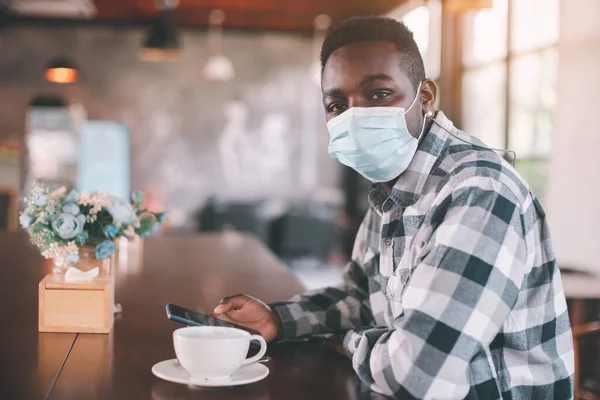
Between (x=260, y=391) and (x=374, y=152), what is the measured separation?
1.73 ft

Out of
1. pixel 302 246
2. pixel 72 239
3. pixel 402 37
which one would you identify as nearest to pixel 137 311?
pixel 72 239

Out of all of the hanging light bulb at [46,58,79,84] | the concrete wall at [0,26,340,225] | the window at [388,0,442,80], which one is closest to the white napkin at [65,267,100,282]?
the window at [388,0,442,80]

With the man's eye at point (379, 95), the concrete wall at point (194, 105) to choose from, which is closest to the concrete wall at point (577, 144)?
the man's eye at point (379, 95)

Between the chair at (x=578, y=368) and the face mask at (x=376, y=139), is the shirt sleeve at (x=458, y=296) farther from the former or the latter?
the chair at (x=578, y=368)

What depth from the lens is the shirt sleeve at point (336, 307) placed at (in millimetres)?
1748

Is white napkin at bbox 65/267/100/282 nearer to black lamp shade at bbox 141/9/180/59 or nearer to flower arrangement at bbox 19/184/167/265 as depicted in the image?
flower arrangement at bbox 19/184/167/265

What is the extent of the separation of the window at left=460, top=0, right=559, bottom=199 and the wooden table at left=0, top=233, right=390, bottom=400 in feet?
11.2

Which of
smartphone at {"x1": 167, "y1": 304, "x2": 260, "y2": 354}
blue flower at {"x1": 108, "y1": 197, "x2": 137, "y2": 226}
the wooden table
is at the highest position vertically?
blue flower at {"x1": 108, "y1": 197, "x2": 137, "y2": 226}

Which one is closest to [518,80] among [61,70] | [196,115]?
[61,70]

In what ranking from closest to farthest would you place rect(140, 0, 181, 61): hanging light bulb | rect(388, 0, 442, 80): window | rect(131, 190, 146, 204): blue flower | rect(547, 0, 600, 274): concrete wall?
rect(131, 190, 146, 204): blue flower
rect(547, 0, 600, 274): concrete wall
rect(140, 0, 181, 61): hanging light bulb
rect(388, 0, 442, 80): window

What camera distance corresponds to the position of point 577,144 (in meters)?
4.89

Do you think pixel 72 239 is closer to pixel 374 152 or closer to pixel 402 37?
pixel 374 152

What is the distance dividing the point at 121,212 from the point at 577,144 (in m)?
3.82

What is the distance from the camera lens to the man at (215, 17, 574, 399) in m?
1.24
